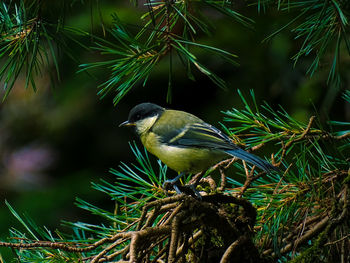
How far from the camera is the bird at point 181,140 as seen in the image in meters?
2.32

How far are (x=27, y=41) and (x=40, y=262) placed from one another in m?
0.79

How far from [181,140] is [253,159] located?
2.26 feet

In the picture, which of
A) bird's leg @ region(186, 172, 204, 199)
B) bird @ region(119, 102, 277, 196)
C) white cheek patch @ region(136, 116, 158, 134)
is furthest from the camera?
white cheek patch @ region(136, 116, 158, 134)

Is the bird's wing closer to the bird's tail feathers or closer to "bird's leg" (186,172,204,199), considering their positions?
the bird's tail feathers

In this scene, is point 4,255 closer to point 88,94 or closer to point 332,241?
point 88,94

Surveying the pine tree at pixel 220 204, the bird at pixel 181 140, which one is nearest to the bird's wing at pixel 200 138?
the bird at pixel 181 140

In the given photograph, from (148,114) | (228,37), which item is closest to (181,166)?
(148,114)

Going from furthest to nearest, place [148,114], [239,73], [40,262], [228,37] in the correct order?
[239,73]
[228,37]
[148,114]
[40,262]

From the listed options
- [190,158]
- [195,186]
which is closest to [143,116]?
[190,158]

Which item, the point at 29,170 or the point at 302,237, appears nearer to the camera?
the point at 302,237

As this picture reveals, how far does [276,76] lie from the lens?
148 inches

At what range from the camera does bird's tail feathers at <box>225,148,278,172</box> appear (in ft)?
6.14

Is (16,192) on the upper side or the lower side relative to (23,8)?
lower

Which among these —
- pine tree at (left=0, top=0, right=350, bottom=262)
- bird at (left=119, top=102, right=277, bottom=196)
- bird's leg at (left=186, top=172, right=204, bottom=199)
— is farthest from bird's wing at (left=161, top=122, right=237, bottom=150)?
pine tree at (left=0, top=0, right=350, bottom=262)
